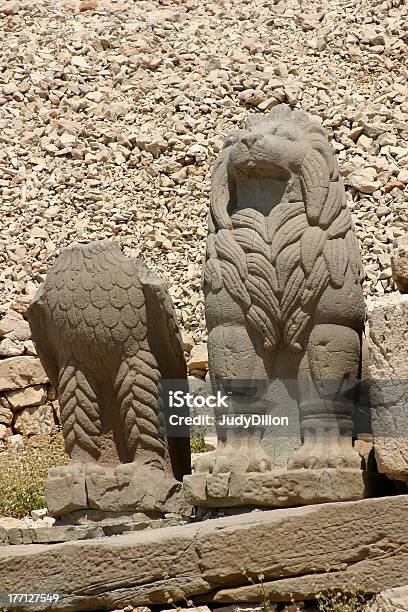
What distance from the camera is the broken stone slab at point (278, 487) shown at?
5945 mm

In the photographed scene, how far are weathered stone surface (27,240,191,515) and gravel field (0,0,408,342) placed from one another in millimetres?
6251

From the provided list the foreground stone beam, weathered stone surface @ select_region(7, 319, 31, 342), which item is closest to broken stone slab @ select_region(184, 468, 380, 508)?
the foreground stone beam

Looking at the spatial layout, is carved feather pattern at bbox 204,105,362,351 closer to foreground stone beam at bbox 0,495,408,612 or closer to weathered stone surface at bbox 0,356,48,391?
foreground stone beam at bbox 0,495,408,612

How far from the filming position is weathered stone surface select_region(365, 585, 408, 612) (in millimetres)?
5168

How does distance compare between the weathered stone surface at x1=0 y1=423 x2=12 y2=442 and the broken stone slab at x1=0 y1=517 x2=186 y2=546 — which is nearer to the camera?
the broken stone slab at x1=0 y1=517 x2=186 y2=546

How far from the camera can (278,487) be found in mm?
6051

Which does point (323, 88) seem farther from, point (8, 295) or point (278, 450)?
point (278, 450)

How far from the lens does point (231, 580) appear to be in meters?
5.67

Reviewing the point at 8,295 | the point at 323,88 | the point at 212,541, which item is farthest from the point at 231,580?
the point at 323,88

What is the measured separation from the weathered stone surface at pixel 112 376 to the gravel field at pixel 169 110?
6.25 metres

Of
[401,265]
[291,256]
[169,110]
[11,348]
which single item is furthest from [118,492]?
[169,110]

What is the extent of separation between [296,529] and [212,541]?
336mm

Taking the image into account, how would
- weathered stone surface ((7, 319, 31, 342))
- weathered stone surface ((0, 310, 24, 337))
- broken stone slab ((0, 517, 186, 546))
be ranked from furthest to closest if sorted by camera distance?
1. weathered stone surface ((0, 310, 24, 337))
2. weathered stone surface ((7, 319, 31, 342))
3. broken stone slab ((0, 517, 186, 546))

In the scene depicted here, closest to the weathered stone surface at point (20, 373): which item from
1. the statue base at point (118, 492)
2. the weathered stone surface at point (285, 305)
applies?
the statue base at point (118, 492)
